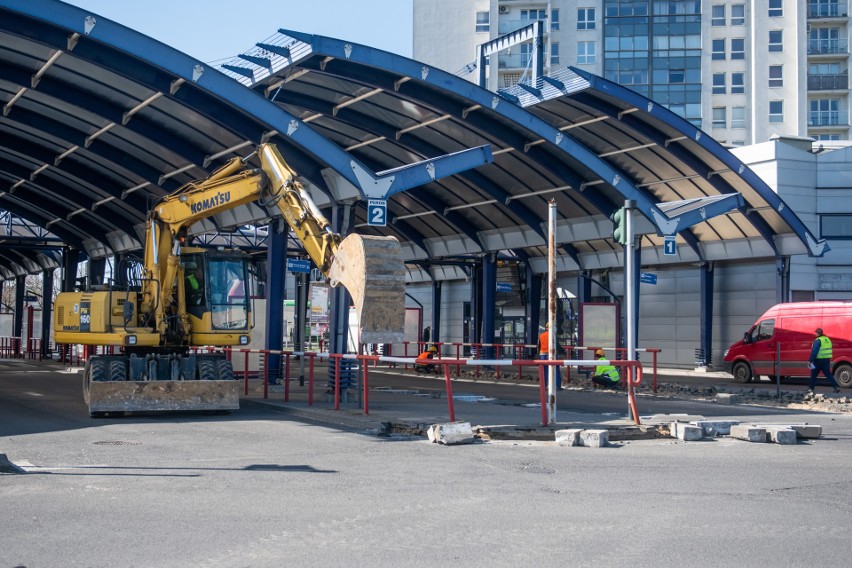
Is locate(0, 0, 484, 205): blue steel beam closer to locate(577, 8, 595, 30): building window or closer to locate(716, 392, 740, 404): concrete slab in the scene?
locate(716, 392, 740, 404): concrete slab

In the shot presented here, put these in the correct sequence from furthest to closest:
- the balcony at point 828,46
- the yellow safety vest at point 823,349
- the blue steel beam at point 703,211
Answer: the balcony at point 828,46 < the blue steel beam at point 703,211 < the yellow safety vest at point 823,349

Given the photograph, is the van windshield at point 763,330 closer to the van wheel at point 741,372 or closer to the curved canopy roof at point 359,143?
the van wheel at point 741,372

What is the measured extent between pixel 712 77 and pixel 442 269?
37912 millimetres

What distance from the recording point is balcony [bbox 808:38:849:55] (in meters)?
70.6

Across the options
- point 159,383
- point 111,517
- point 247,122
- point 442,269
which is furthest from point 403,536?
point 442,269

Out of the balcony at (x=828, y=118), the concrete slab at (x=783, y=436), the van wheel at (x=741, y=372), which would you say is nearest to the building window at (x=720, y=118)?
the balcony at (x=828, y=118)

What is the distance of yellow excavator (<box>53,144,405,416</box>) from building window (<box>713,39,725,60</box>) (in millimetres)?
61020

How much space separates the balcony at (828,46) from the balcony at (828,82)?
5.46 feet

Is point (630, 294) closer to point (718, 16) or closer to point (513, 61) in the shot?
point (718, 16)

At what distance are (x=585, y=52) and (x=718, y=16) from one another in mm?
9845

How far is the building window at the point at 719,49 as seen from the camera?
241ft

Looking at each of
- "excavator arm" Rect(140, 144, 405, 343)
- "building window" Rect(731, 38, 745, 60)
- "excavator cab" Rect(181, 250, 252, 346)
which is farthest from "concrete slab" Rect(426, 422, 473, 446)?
"building window" Rect(731, 38, 745, 60)

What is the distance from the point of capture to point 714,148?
27688 mm

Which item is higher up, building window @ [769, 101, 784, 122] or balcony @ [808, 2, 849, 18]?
balcony @ [808, 2, 849, 18]
